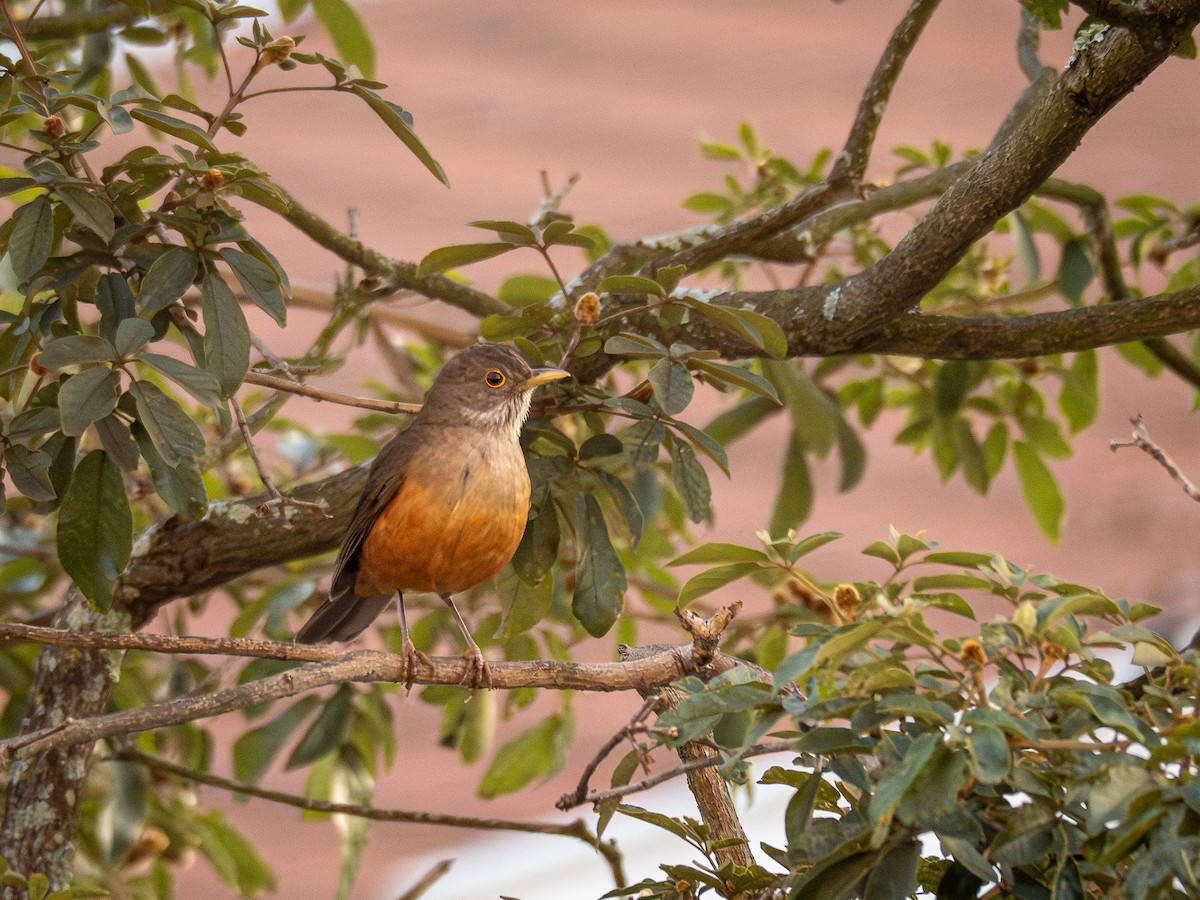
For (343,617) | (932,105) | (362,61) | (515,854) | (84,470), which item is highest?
(932,105)

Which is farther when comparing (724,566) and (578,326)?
(578,326)

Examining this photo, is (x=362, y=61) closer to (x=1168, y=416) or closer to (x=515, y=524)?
(x=515, y=524)

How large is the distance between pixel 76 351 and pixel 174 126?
1.41 feet

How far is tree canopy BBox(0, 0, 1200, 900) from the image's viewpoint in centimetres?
159

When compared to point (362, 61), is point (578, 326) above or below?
below

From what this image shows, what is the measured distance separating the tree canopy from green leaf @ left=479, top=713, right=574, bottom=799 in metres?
0.01

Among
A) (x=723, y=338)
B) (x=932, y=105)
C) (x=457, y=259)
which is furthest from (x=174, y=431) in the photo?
(x=932, y=105)

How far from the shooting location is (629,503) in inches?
99.7

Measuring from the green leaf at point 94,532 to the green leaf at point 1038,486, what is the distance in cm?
261

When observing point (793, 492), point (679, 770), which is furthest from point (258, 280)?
point (793, 492)

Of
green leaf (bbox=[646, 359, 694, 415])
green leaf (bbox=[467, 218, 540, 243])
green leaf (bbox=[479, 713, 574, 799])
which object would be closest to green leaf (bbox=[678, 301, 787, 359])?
green leaf (bbox=[646, 359, 694, 415])

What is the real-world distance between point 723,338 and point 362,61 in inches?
54.2

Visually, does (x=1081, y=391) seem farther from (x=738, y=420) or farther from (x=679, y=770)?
(x=679, y=770)

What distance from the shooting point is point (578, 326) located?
2.39 meters
